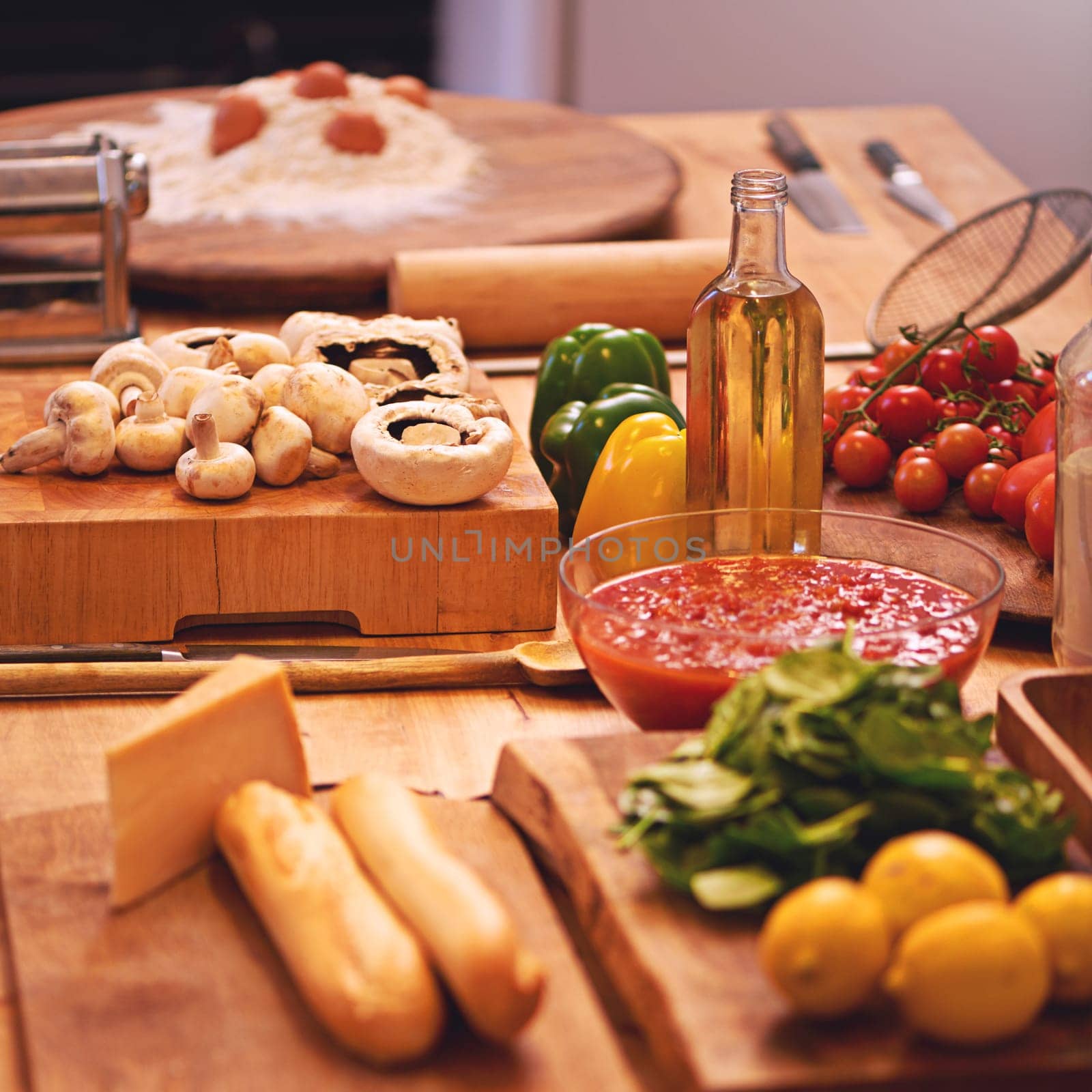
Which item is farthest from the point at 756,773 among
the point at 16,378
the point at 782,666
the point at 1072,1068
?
the point at 16,378

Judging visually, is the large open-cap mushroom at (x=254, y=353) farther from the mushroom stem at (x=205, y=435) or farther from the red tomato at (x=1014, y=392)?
the red tomato at (x=1014, y=392)

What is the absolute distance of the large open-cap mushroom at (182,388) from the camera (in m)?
1.47

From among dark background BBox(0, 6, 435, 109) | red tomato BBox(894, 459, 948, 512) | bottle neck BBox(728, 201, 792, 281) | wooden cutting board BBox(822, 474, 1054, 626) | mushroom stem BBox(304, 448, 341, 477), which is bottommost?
dark background BBox(0, 6, 435, 109)

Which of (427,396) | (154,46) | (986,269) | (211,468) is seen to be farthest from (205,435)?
(154,46)

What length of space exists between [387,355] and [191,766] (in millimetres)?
797

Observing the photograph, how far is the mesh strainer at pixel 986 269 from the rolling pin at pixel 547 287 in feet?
0.93

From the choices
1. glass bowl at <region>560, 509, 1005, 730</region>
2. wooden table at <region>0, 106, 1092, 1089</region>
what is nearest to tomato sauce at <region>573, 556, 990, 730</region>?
glass bowl at <region>560, 509, 1005, 730</region>

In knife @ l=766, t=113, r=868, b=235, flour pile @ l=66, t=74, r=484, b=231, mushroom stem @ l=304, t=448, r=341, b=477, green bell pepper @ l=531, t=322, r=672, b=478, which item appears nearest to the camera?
mushroom stem @ l=304, t=448, r=341, b=477

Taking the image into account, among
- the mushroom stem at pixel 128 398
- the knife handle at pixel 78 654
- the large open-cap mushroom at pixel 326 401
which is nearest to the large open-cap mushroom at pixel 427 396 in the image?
the large open-cap mushroom at pixel 326 401

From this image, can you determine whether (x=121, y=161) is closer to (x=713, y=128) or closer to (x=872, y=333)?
(x=872, y=333)

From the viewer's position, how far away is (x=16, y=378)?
1762 millimetres

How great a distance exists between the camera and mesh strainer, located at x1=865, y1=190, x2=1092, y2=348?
1.99 metres

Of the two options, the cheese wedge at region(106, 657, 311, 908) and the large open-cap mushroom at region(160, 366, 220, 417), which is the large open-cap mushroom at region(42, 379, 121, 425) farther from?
the cheese wedge at region(106, 657, 311, 908)

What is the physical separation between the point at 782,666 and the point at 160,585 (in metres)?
0.72
